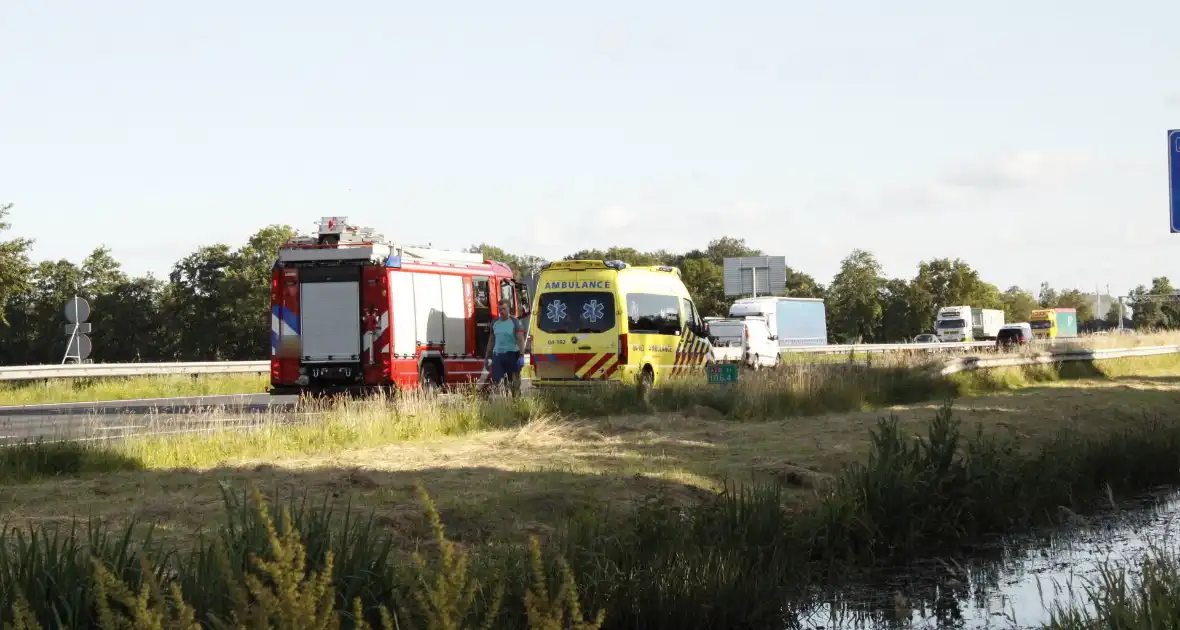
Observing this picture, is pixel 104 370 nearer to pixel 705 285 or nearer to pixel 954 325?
pixel 954 325

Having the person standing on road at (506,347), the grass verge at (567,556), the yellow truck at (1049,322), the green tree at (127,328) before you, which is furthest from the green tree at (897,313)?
the grass verge at (567,556)

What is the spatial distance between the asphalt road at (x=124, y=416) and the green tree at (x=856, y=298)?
72845 mm

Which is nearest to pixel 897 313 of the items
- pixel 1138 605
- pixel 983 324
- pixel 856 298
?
pixel 856 298

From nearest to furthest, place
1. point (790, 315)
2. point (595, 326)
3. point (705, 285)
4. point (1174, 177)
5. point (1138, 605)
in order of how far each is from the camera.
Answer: point (1138, 605), point (1174, 177), point (595, 326), point (790, 315), point (705, 285)

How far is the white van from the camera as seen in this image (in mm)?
37562

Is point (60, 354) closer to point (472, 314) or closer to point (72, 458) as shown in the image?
point (472, 314)

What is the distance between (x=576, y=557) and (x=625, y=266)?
15.6 meters

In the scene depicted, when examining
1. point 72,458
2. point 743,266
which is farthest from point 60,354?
point 72,458


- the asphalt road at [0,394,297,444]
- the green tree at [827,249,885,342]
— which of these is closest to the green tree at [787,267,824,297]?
the green tree at [827,249,885,342]

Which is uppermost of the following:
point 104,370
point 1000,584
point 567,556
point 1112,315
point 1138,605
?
point 1112,315

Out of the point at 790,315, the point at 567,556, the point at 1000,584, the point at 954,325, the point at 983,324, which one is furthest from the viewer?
the point at 983,324

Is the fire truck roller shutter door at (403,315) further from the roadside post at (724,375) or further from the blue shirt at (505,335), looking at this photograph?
the roadside post at (724,375)

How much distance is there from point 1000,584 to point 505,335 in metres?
11.2

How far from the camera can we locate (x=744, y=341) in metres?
38.2
